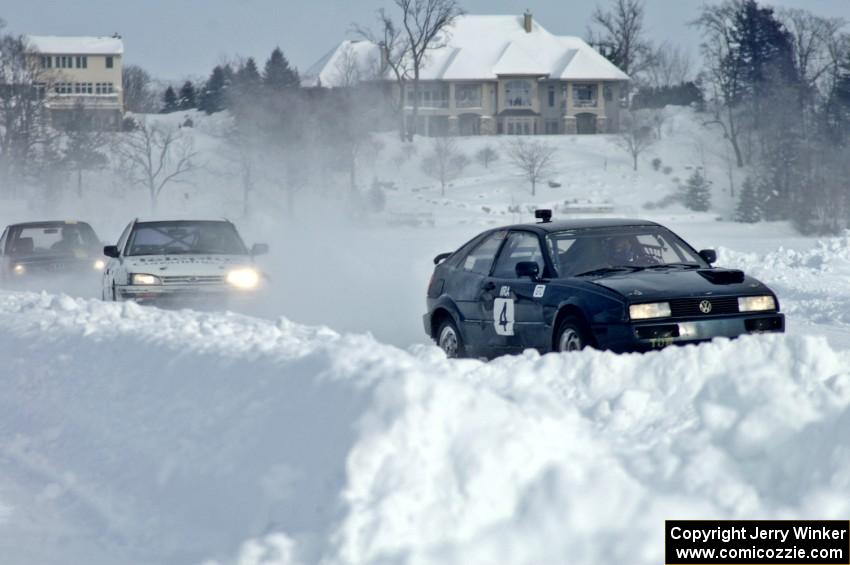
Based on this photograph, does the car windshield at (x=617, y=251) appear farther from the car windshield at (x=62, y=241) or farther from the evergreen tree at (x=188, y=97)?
the evergreen tree at (x=188, y=97)

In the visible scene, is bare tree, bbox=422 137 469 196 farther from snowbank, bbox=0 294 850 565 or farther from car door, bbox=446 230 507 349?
snowbank, bbox=0 294 850 565

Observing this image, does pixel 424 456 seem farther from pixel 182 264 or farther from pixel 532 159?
pixel 532 159

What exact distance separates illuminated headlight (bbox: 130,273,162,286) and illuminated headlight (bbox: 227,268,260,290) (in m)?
0.80

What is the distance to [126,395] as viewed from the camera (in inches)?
325

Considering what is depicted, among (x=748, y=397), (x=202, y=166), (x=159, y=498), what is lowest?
(x=159, y=498)

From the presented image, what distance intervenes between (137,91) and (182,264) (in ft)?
356

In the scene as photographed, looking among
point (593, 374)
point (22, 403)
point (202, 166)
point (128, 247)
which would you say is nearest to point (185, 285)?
point (128, 247)

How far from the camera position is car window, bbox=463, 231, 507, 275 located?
11.8 meters

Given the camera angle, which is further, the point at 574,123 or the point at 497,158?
the point at 574,123

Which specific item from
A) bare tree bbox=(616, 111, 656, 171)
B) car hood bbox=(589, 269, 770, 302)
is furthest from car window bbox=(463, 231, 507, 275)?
bare tree bbox=(616, 111, 656, 171)

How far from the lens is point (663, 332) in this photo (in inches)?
381

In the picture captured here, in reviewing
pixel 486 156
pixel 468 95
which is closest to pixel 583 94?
pixel 468 95

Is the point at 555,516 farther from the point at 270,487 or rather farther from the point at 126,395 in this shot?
the point at 126,395

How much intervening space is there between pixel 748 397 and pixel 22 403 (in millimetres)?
4869
